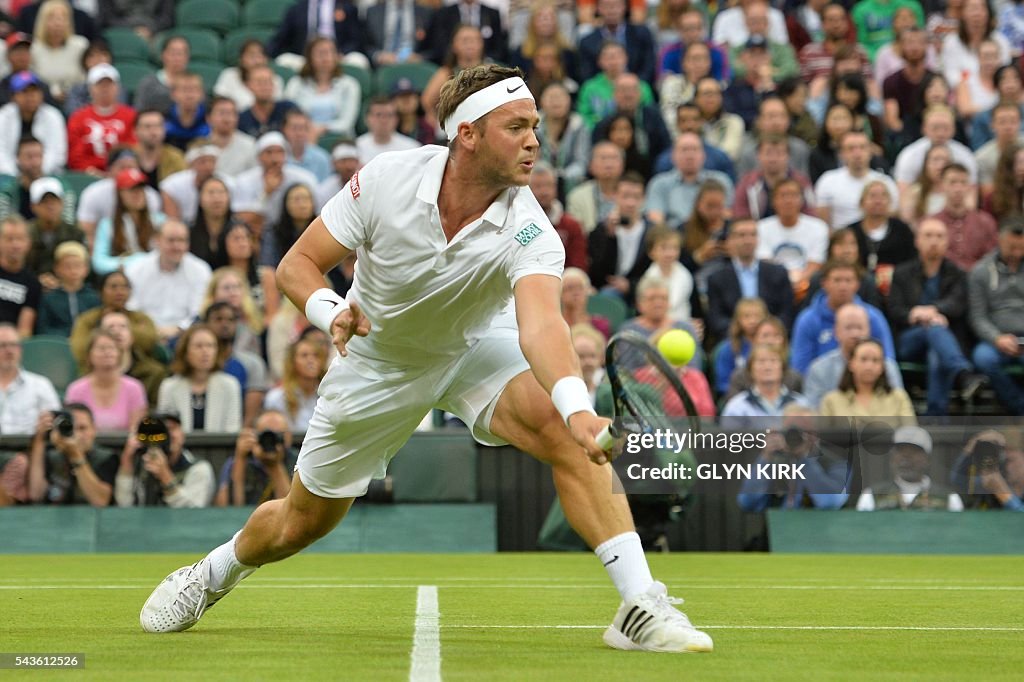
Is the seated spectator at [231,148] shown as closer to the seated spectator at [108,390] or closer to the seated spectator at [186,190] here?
the seated spectator at [186,190]

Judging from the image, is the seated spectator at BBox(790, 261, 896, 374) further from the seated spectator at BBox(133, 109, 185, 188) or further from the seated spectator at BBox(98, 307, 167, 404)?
the seated spectator at BBox(133, 109, 185, 188)

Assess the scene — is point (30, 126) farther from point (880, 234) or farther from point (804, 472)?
point (804, 472)

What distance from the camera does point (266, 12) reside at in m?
18.4

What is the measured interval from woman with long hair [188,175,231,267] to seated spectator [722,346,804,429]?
470 centimetres

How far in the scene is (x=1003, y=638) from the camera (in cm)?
566

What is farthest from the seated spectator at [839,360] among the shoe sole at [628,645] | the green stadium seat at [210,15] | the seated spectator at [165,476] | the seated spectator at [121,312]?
the green stadium seat at [210,15]

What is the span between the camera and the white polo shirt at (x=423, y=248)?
5.27 m

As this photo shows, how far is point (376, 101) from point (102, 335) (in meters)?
4.15

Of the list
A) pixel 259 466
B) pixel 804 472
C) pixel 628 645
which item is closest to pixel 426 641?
pixel 628 645

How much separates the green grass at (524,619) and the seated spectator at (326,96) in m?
6.41

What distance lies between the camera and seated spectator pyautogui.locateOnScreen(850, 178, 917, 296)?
13.4 m

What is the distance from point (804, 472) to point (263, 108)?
6.94m

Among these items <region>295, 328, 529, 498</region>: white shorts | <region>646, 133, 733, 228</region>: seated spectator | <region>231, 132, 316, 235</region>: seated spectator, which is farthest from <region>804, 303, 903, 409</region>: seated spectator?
<region>295, 328, 529, 498</region>: white shorts

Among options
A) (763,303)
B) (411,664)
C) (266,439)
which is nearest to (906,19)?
(763,303)
